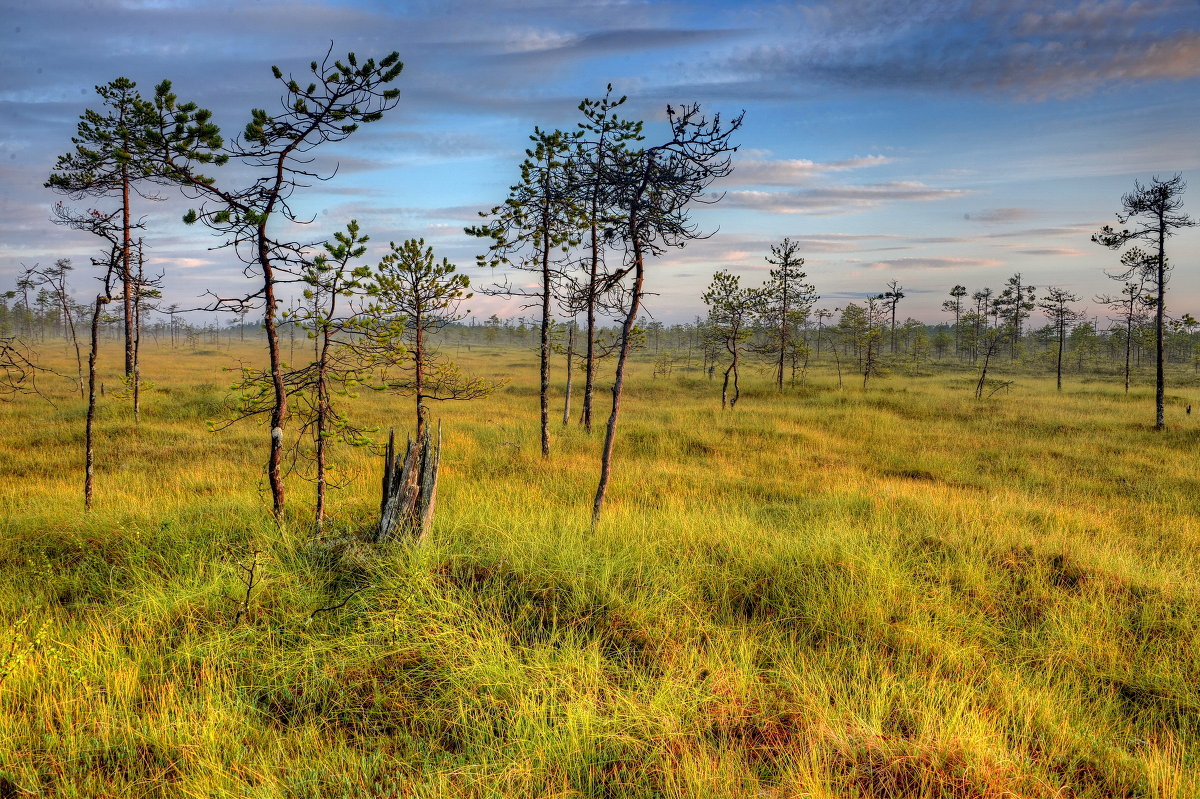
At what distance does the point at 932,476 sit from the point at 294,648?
1406 cm

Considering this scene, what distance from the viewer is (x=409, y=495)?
18.8ft

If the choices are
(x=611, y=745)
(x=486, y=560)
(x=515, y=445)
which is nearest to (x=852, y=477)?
(x=515, y=445)

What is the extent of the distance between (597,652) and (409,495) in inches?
113

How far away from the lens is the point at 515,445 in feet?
47.6

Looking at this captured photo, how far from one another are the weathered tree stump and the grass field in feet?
0.92

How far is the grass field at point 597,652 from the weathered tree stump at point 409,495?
282mm

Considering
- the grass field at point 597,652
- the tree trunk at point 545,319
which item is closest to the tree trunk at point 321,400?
the grass field at point 597,652

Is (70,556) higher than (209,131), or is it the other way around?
(209,131)

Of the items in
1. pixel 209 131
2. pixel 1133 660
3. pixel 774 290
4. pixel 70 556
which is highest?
pixel 774 290

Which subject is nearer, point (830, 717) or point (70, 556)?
point (830, 717)

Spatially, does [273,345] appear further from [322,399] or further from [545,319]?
[545,319]

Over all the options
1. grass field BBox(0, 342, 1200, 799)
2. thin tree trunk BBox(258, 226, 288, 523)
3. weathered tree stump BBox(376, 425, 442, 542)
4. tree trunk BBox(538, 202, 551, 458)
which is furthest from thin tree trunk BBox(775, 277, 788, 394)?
thin tree trunk BBox(258, 226, 288, 523)

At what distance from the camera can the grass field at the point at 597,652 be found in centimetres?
301

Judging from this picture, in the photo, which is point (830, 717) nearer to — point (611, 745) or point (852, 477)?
point (611, 745)
